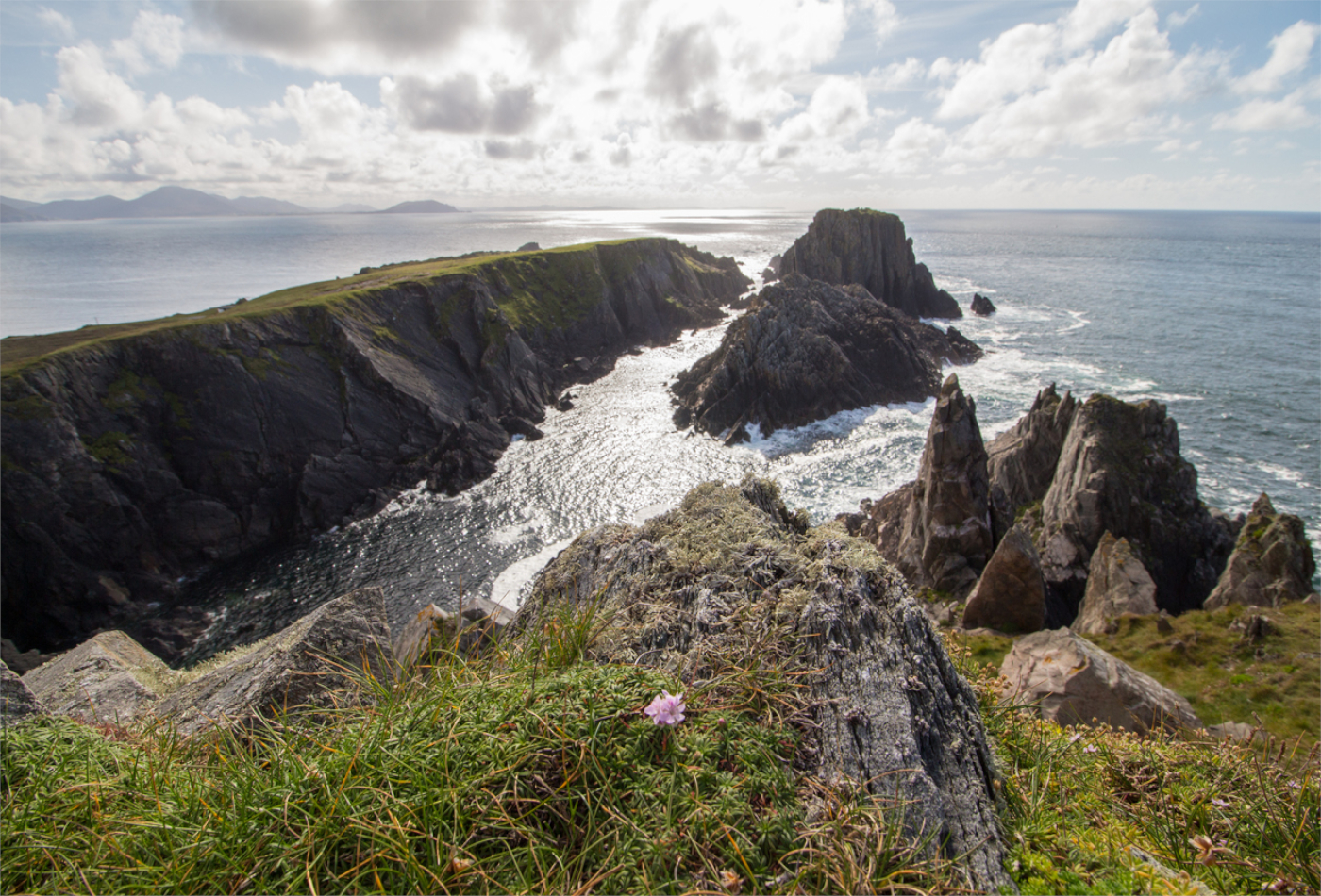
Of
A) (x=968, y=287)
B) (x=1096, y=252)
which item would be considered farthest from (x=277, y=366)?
(x=1096, y=252)

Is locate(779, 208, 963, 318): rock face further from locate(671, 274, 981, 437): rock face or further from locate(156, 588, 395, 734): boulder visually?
locate(156, 588, 395, 734): boulder

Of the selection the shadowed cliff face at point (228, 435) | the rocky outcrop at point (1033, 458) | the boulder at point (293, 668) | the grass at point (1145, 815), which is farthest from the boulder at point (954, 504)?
the shadowed cliff face at point (228, 435)

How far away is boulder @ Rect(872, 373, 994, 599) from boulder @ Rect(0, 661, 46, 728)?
98.3 feet

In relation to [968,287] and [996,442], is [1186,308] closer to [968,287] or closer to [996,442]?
[968,287]

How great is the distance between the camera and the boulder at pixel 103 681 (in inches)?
278

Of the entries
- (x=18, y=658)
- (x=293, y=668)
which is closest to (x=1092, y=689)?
(x=293, y=668)

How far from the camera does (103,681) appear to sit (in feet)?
26.0

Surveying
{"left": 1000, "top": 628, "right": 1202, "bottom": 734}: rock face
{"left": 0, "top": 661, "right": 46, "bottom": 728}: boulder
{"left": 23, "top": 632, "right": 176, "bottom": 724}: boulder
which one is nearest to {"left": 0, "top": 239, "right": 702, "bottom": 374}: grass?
{"left": 23, "top": 632, "right": 176, "bottom": 724}: boulder

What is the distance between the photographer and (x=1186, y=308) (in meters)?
93.6

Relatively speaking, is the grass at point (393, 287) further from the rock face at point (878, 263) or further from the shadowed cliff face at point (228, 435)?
the rock face at point (878, 263)

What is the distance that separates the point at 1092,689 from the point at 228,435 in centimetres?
5178

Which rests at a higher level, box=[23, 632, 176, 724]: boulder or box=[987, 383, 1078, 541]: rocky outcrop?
box=[23, 632, 176, 724]: boulder

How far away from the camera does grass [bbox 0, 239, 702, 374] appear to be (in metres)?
44.5

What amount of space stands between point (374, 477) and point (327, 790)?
47155mm
